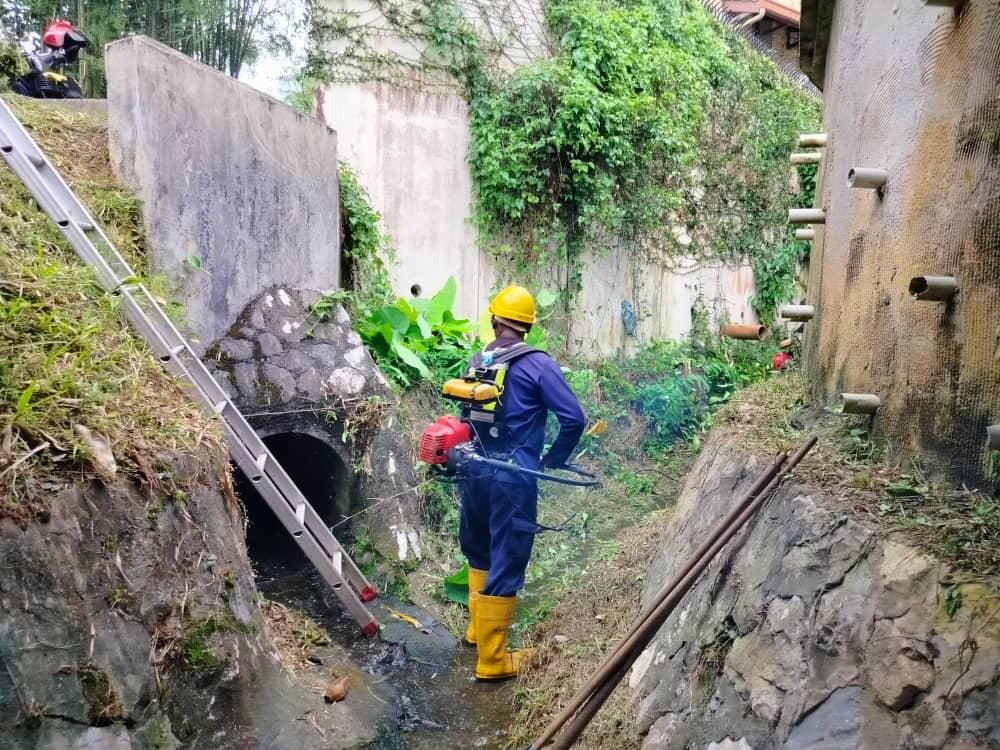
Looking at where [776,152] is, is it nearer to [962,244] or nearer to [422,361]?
[422,361]

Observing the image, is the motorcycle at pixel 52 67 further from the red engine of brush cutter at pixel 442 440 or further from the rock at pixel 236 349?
the red engine of brush cutter at pixel 442 440

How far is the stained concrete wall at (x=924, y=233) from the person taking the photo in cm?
232

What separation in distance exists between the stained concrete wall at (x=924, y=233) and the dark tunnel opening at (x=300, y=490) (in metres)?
3.77

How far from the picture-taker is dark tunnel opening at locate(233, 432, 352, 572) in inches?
230

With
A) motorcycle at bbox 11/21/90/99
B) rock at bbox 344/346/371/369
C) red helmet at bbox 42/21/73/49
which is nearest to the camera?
rock at bbox 344/346/371/369

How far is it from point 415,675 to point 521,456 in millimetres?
1455

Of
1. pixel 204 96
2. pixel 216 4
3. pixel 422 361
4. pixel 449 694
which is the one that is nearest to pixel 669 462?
pixel 422 361

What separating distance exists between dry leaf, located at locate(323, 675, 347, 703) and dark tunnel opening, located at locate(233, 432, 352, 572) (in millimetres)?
1756

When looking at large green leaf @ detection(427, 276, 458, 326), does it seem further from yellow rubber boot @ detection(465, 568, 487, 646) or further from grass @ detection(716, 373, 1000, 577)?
grass @ detection(716, 373, 1000, 577)

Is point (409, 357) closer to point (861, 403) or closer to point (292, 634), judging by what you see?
point (292, 634)

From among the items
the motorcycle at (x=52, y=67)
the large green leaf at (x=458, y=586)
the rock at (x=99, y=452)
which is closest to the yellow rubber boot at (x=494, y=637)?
the large green leaf at (x=458, y=586)

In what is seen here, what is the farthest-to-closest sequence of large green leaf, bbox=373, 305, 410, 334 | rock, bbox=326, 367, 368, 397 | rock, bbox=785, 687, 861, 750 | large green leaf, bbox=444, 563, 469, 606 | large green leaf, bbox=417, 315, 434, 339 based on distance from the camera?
large green leaf, bbox=417, 315, 434, 339
large green leaf, bbox=373, 305, 410, 334
rock, bbox=326, 367, 368, 397
large green leaf, bbox=444, 563, 469, 606
rock, bbox=785, 687, 861, 750

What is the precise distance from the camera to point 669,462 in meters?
8.72

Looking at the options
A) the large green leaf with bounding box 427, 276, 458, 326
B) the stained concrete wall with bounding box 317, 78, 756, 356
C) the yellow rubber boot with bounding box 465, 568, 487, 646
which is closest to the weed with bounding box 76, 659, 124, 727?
the yellow rubber boot with bounding box 465, 568, 487, 646
